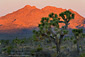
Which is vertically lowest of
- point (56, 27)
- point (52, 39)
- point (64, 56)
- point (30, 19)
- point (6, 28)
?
point (64, 56)

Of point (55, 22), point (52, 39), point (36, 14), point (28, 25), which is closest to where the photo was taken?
point (55, 22)

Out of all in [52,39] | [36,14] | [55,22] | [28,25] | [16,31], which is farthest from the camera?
[36,14]

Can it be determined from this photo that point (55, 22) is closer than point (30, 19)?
Yes

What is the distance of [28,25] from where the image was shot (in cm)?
15625

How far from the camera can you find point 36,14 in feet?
632

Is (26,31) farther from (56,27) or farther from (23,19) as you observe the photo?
(56,27)

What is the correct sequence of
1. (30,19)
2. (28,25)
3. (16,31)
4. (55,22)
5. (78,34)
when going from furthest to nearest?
(30,19), (28,25), (16,31), (78,34), (55,22)

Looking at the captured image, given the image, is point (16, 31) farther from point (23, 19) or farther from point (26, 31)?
point (23, 19)

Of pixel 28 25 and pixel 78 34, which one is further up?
pixel 28 25

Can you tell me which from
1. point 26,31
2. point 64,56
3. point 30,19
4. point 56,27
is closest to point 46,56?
point 64,56

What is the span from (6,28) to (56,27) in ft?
425

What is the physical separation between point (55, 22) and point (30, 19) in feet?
516

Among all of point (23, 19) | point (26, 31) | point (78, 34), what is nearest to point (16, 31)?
point (26, 31)

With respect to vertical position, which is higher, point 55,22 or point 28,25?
point 28,25
